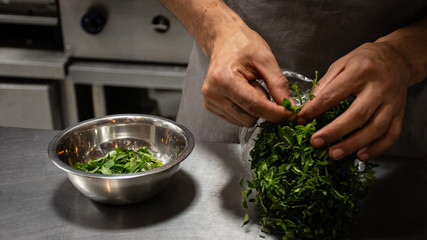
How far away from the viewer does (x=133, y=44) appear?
2.13m

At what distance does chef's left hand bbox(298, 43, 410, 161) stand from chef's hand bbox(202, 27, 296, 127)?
3.1 inches

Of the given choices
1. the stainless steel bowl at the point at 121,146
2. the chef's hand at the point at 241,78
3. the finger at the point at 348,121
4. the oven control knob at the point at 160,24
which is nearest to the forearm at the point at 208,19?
the chef's hand at the point at 241,78

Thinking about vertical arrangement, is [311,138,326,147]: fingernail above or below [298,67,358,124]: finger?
below

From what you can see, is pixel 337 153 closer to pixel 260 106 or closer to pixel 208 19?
pixel 260 106

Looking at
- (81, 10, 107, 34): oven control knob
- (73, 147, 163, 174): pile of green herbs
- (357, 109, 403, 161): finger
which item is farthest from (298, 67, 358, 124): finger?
(81, 10, 107, 34): oven control knob

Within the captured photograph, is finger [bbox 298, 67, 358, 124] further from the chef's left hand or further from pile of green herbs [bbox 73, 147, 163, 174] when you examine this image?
pile of green herbs [bbox 73, 147, 163, 174]

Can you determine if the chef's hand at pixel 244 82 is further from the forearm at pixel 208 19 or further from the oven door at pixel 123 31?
the oven door at pixel 123 31

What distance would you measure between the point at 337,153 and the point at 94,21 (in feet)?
5.13

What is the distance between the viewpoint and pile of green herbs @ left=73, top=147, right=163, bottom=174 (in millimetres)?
1022

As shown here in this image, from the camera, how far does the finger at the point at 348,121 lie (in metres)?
0.86

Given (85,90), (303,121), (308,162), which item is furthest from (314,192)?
(85,90)

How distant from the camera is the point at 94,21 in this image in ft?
6.76

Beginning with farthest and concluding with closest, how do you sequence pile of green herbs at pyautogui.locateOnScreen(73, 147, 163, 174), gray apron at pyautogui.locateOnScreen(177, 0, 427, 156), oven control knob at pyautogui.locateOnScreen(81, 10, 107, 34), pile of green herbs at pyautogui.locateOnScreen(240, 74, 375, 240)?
oven control knob at pyautogui.locateOnScreen(81, 10, 107, 34) → gray apron at pyautogui.locateOnScreen(177, 0, 427, 156) → pile of green herbs at pyautogui.locateOnScreen(73, 147, 163, 174) → pile of green herbs at pyautogui.locateOnScreen(240, 74, 375, 240)

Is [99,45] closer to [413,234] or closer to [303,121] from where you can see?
[303,121]
